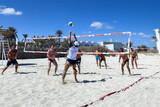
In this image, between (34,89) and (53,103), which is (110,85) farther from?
(53,103)

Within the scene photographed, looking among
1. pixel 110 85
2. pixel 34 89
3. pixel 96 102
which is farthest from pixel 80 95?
pixel 110 85

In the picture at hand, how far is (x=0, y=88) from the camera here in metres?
9.31

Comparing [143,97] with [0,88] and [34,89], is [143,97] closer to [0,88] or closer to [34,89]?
[34,89]

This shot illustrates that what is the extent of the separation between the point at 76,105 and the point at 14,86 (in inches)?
120

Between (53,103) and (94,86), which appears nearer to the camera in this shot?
(53,103)

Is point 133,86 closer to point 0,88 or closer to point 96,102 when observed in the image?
point 96,102

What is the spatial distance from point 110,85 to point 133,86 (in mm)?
735

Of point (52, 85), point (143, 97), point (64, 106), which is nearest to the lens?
point (64, 106)

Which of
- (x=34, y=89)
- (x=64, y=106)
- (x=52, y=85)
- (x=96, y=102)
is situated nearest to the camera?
(x=64, y=106)

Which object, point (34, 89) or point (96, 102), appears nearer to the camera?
point (96, 102)

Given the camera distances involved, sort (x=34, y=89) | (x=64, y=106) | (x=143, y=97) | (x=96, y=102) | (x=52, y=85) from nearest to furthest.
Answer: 1. (x=64, y=106)
2. (x=96, y=102)
3. (x=143, y=97)
4. (x=34, y=89)
5. (x=52, y=85)

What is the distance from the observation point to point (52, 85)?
1009 centimetres

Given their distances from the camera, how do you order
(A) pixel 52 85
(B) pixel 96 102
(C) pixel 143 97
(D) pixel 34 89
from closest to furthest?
(B) pixel 96 102, (C) pixel 143 97, (D) pixel 34 89, (A) pixel 52 85

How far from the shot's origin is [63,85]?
10.1m
